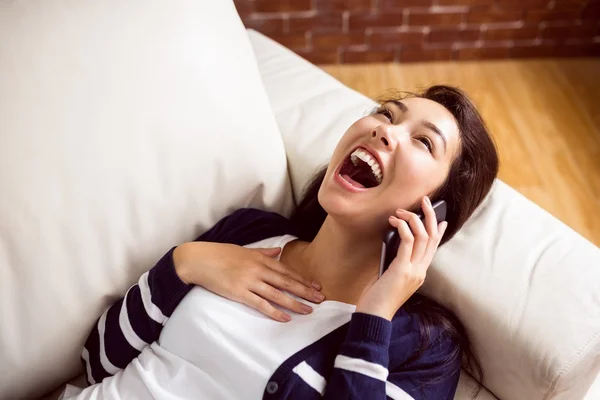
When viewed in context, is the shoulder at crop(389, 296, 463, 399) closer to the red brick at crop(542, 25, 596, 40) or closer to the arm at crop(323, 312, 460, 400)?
the arm at crop(323, 312, 460, 400)

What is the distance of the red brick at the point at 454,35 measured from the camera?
2.37m

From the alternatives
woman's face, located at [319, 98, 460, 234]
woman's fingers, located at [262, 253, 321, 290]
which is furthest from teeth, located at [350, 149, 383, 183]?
woman's fingers, located at [262, 253, 321, 290]

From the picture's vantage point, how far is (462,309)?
1.06 metres

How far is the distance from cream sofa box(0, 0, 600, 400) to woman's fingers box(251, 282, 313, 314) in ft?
0.70

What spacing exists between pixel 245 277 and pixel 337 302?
162mm

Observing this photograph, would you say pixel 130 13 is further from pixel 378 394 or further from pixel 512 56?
pixel 512 56

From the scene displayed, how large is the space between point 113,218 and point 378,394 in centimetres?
52

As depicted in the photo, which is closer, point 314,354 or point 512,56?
point 314,354

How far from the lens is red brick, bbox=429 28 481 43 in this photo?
7.79ft

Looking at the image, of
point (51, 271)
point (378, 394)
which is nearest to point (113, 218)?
point (51, 271)

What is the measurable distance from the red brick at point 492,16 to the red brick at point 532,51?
0.44 ft

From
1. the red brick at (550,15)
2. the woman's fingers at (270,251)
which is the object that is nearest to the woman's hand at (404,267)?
the woman's fingers at (270,251)

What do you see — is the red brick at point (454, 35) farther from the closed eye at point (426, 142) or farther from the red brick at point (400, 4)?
the closed eye at point (426, 142)

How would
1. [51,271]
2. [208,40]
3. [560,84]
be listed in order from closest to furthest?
[51,271] < [208,40] < [560,84]
